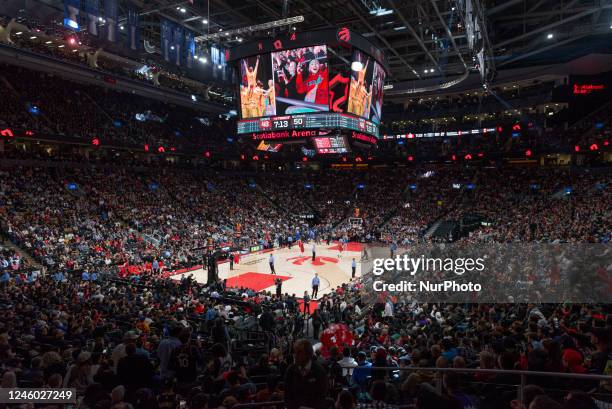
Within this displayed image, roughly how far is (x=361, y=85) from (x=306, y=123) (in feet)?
10.9

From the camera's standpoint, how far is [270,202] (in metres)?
44.7

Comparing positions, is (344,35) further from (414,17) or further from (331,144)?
(414,17)

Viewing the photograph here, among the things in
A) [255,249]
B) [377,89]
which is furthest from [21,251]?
[377,89]

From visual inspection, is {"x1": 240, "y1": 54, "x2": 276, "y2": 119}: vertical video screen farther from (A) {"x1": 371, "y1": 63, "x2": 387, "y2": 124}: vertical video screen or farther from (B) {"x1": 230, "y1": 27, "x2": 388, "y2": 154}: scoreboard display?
(A) {"x1": 371, "y1": 63, "x2": 387, "y2": 124}: vertical video screen

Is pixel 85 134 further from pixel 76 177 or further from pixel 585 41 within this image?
pixel 585 41

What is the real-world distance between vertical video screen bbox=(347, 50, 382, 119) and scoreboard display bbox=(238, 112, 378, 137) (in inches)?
17.7

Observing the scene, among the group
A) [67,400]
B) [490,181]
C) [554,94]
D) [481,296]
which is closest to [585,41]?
[554,94]

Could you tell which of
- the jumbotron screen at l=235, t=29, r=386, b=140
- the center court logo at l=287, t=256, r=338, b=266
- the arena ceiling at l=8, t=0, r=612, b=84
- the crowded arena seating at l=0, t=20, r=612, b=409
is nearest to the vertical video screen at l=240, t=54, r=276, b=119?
the jumbotron screen at l=235, t=29, r=386, b=140

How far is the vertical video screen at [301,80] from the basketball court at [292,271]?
9.40m

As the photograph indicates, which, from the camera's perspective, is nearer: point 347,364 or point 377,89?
point 347,364

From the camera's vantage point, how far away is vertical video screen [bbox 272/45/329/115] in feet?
54.6

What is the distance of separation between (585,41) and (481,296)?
2515cm

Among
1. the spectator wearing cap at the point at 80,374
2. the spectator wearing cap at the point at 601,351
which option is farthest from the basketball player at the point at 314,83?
the spectator wearing cap at the point at 80,374

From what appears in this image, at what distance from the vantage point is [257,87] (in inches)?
704
